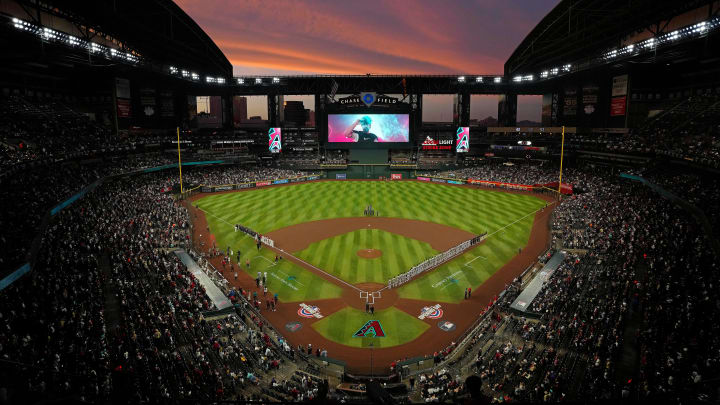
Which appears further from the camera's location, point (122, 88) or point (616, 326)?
point (122, 88)

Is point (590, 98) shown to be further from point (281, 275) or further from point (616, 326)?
point (281, 275)

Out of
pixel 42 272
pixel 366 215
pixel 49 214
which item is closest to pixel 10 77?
pixel 49 214

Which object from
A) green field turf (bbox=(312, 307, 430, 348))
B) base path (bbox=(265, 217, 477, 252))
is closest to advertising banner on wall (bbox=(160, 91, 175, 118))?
base path (bbox=(265, 217, 477, 252))

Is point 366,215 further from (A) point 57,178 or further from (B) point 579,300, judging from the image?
(A) point 57,178

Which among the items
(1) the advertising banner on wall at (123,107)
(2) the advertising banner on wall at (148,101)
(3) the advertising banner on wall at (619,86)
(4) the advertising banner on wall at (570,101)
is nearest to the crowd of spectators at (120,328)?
(1) the advertising banner on wall at (123,107)

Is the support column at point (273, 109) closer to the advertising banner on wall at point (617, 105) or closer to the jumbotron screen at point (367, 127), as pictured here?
the jumbotron screen at point (367, 127)

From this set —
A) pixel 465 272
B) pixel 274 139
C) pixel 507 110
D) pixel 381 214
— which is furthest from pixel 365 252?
pixel 507 110
